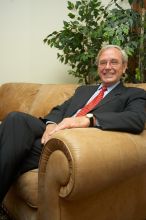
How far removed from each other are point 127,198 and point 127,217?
0.11 metres

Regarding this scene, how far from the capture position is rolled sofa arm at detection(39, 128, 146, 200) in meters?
1.03

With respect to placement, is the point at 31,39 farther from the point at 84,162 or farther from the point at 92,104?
the point at 84,162

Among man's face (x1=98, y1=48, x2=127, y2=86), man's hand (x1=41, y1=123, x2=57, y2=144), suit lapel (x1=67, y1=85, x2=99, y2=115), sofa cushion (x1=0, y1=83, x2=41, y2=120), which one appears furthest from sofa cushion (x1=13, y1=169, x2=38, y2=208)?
sofa cushion (x1=0, y1=83, x2=41, y2=120)

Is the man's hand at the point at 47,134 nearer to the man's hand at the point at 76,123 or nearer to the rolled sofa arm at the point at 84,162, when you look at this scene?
the man's hand at the point at 76,123

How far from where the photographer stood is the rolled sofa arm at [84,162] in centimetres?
103

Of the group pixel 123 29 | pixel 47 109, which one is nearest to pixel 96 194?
pixel 47 109

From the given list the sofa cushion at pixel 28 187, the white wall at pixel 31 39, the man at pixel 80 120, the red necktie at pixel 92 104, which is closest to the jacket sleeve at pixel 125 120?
the man at pixel 80 120

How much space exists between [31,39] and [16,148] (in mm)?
1898

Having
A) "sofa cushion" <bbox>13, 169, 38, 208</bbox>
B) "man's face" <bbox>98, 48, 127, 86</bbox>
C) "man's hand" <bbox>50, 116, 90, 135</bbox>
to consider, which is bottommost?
"sofa cushion" <bbox>13, 169, 38, 208</bbox>

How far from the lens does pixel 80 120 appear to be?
4.49ft

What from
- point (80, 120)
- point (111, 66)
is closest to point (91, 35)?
point (111, 66)

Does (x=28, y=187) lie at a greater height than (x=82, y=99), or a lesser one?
lesser

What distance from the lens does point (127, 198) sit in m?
1.36

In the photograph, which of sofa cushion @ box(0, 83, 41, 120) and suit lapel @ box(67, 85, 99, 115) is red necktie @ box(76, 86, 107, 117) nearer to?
suit lapel @ box(67, 85, 99, 115)
